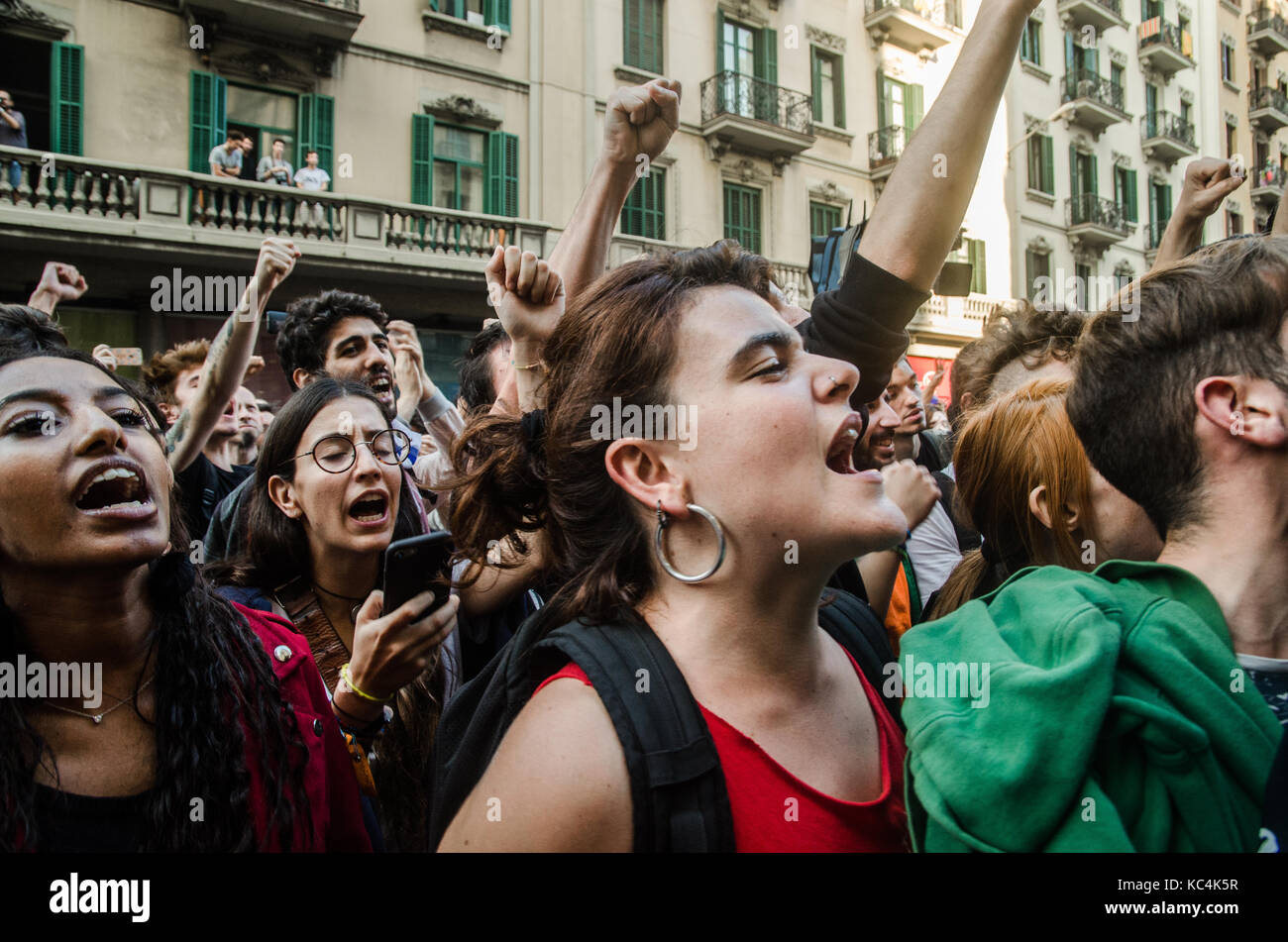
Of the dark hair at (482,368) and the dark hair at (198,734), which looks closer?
the dark hair at (198,734)

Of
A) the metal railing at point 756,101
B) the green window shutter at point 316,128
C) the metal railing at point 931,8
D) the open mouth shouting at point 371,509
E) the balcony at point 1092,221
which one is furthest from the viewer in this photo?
the balcony at point 1092,221

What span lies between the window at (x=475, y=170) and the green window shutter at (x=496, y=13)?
5.10 feet

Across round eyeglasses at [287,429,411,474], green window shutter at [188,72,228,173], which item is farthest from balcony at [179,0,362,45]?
round eyeglasses at [287,429,411,474]

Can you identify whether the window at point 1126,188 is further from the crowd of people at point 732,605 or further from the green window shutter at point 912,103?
the crowd of people at point 732,605

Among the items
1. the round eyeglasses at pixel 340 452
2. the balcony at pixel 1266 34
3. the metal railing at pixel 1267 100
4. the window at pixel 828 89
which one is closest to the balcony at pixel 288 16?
the window at pixel 828 89

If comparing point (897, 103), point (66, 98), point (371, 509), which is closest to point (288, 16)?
point (66, 98)

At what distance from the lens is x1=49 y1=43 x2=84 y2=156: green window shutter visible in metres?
9.32

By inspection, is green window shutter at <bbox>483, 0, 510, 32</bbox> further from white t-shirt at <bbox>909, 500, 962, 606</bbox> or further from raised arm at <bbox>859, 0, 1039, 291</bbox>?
raised arm at <bbox>859, 0, 1039, 291</bbox>

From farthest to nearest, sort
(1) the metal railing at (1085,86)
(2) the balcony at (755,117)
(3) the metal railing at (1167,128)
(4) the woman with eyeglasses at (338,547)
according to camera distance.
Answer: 1. (3) the metal railing at (1167,128)
2. (1) the metal railing at (1085,86)
3. (2) the balcony at (755,117)
4. (4) the woman with eyeglasses at (338,547)

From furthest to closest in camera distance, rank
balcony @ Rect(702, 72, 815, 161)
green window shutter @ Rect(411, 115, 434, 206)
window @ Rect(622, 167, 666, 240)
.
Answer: balcony @ Rect(702, 72, 815, 161) < window @ Rect(622, 167, 666, 240) < green window shutter @ Rect(411, 115, 434, 206)

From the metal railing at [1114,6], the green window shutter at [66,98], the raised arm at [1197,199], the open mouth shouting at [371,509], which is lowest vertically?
the open mouth shouting at [371,509]

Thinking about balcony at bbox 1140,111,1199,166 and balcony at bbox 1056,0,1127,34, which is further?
balcony at bbox 1140,111,1199,166

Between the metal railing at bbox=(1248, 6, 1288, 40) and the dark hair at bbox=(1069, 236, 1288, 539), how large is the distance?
24.1 meters

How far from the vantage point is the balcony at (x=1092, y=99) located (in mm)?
18453
